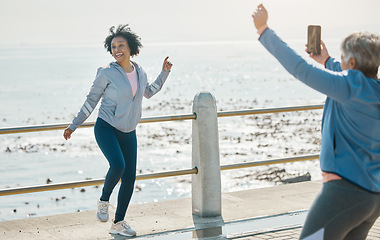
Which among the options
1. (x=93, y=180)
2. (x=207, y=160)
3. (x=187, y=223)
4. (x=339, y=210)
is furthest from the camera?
(x=207, y=160)

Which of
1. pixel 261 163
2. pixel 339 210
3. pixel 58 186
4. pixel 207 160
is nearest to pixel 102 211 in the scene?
pixel 58 186

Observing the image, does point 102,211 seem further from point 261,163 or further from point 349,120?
point 349,120

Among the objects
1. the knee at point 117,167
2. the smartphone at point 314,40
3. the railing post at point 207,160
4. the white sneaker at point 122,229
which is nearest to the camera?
the smartphone at point 314,40

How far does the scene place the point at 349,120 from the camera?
131 inches

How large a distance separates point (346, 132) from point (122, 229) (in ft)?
10.4

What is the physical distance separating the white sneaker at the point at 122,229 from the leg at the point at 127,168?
0.15 feet

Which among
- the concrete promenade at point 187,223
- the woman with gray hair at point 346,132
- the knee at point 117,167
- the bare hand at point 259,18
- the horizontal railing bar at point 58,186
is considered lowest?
the concrete promenade at point 187,223

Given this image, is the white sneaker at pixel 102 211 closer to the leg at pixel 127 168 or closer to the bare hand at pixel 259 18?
the leg at pixel 127 168

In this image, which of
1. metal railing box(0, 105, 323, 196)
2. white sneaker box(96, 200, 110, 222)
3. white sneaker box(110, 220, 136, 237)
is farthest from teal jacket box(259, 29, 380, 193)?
metal railing box(0, 105, 323, 196)

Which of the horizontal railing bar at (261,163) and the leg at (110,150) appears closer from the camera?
the leg at (110,150)

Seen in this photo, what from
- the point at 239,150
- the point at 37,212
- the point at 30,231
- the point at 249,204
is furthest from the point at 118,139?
the point at 239,150

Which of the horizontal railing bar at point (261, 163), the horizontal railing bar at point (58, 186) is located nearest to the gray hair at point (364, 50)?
the horizontal railing bar at point (58, 186)

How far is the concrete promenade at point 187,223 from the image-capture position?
6.08 metres

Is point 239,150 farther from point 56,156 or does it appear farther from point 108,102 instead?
point 108,102
